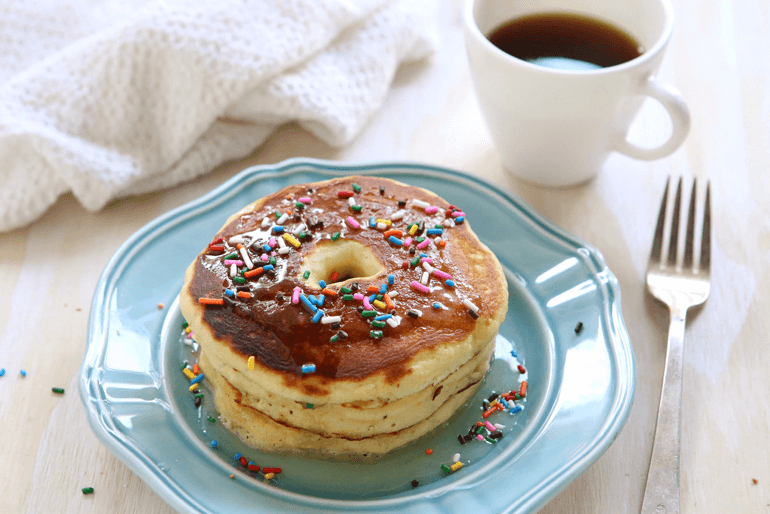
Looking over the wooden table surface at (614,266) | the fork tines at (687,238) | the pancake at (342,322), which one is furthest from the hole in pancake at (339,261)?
the fork tines at (687,238)

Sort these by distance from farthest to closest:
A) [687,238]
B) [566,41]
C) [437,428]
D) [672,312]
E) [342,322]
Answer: [566,41], [687,238], [672,312], [437,428], [342,322]

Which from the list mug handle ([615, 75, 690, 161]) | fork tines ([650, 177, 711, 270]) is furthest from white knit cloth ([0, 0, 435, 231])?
fork tines ([650, 177, 711, 270])

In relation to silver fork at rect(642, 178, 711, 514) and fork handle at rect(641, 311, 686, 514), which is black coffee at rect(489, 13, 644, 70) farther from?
fork handle at rect(641, 311, 686, 514)

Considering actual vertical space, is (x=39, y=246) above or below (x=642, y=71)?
below

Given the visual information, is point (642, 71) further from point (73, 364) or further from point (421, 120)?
point (73, 364)

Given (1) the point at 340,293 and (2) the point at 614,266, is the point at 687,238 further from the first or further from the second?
(1) the point at 340,293

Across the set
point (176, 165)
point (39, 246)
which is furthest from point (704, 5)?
point (39, 246)

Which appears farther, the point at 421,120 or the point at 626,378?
the point at 421,120

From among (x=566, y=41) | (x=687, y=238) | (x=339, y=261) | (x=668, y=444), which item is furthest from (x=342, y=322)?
(x=566, y=41)
